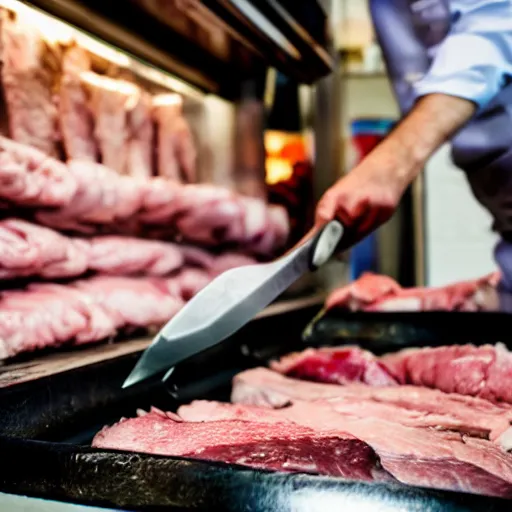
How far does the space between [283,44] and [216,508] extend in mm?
2303

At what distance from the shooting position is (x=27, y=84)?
196 centimetres

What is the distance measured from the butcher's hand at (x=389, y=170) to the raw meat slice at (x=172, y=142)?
1052 millimetres

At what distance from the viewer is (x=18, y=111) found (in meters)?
1.90

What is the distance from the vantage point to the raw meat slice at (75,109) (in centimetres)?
212

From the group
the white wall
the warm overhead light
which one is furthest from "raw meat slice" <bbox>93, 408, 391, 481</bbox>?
the white wall

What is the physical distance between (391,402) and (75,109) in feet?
4.58

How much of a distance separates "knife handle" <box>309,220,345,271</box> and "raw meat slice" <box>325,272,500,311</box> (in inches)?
40.9

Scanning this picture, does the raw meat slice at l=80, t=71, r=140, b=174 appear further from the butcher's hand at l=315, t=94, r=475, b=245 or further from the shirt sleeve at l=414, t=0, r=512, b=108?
the shirt sleeve at l=414, t=0, r=512, b=108

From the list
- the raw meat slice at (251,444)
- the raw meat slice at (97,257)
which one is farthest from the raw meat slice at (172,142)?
the raw meat slice at (251,444)

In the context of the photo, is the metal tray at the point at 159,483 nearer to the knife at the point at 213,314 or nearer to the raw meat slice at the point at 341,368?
the knife at the point at 213,314

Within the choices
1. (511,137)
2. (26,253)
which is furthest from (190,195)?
(511,137)

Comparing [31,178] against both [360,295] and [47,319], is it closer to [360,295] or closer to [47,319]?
[47,319]

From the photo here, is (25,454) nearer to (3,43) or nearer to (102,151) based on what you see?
(3,43)

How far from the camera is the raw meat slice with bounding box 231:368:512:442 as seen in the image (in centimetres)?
135
